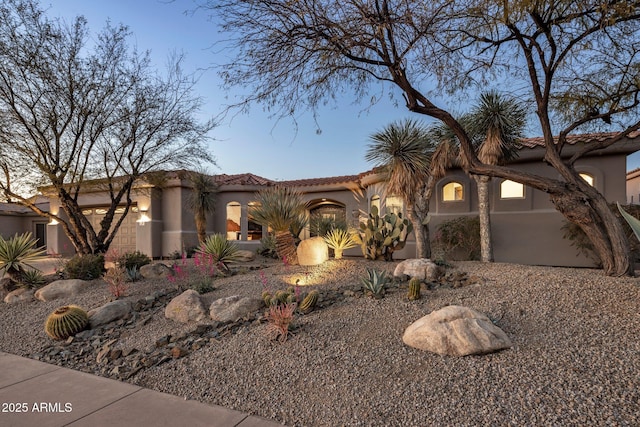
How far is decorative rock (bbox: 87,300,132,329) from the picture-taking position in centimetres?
627

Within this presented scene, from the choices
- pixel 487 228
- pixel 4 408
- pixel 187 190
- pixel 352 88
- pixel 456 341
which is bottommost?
pixel 4 408

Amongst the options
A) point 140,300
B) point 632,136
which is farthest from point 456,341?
point 632,136

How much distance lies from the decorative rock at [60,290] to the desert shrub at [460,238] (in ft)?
34.8

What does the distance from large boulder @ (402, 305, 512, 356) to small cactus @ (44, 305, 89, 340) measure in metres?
5.32

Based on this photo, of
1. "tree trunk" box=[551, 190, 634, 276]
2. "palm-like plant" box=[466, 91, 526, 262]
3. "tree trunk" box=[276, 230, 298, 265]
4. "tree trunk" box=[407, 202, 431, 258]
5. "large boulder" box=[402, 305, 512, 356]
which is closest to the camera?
"large boulder" box=[402, 305, 512, 356]

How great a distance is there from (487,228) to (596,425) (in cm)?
807

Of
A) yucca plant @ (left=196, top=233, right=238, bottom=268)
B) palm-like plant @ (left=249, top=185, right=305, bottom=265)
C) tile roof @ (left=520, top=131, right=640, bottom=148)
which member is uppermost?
tile roof @ (left=520, top=131, right=640, bottom=148)

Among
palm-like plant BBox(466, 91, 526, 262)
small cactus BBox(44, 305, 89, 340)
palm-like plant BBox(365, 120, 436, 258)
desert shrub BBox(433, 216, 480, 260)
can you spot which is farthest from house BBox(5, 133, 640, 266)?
small cactus BBox(44, 305, 89, 340)

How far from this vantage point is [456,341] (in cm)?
408

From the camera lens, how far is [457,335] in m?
4.12

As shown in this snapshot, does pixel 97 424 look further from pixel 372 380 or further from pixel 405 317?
pixel 405 317

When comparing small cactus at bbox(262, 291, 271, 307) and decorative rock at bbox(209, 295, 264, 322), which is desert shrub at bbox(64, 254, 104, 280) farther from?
small cactus at bbox(262, 291, 271, 307)

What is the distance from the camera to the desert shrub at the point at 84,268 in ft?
31.2

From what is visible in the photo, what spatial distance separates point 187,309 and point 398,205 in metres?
10.2
